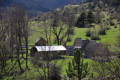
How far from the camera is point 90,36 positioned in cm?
4831

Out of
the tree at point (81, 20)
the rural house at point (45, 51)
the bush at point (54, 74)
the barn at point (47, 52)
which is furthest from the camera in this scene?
the tree at point (81, 20)

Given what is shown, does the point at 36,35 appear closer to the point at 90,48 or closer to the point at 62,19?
the point at 62,19

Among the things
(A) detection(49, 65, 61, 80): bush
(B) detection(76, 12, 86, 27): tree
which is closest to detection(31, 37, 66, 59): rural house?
(A) detection(49, 65, 61, 80): bush

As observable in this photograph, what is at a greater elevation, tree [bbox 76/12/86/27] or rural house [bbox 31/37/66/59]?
tree [bbox 76/12/86/27]

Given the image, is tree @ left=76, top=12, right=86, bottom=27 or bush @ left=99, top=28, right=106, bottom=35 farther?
tree @ left=76, top=12, right=86, bottom=27

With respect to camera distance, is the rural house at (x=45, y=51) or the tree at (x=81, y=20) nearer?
the rural house at (x=45, y=51)

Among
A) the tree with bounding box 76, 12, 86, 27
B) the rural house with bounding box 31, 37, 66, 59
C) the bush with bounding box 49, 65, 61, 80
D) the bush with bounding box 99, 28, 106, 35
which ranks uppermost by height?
the tree with bounding box 76, 12, 86, 27

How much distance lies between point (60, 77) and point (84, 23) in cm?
4377

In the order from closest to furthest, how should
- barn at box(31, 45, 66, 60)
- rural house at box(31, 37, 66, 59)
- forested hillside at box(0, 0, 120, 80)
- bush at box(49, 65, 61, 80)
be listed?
forested hillside at box(0, 0, 120, 80) < barn at box(31, 45, 66, 60) < bush at box(49, 65, 61, 80) < rural house at box(31, 37, 66, 59)

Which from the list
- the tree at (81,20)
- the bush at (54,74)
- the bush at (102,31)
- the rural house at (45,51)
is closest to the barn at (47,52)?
the rural house at (45,51)

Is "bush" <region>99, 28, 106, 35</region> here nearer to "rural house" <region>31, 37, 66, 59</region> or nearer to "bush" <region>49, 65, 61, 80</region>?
"rural house" <region>31, 37, 66, 59</region>

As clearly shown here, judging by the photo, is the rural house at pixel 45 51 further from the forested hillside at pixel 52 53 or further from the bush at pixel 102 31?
the bush at pixel 102 31

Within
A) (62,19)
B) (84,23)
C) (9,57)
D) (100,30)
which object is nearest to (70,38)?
(62,19)

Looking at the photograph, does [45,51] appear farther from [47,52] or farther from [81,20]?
[81,20]
